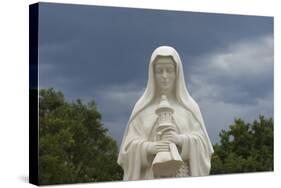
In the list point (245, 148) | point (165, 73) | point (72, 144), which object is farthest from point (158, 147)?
point (245, 148)

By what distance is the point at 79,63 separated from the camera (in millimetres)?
12805

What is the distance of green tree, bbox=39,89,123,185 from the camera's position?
41.0 feet

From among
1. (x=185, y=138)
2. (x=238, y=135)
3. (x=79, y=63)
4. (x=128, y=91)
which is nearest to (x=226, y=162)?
(x=238, y=135)

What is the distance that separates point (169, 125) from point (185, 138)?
1.30 ft

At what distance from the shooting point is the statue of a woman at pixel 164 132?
43.1ft

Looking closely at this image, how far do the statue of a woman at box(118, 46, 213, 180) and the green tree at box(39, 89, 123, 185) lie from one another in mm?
330

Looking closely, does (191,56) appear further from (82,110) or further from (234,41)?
(82,110)

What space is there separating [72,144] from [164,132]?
1.54 meters

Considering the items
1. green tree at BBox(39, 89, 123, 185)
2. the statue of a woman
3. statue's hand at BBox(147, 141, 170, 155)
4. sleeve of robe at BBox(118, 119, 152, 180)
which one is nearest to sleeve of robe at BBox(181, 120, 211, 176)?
the statue of a woman

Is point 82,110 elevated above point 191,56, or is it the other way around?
point 191,56

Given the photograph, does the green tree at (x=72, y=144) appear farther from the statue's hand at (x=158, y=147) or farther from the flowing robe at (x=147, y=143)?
the statue's hand at (x=158, y=147)

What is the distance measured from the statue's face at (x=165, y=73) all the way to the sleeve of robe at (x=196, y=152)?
802 mm

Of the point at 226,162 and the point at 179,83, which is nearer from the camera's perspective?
the point at 179,83

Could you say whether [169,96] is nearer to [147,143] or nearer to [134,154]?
[147,143]
